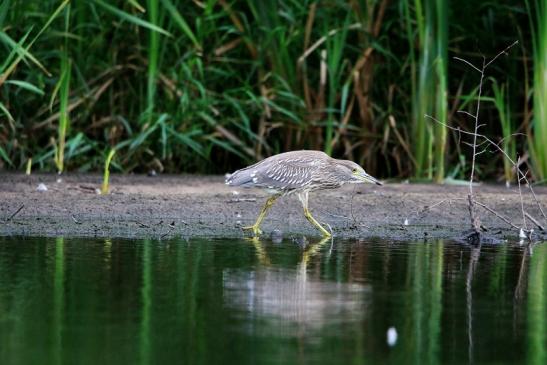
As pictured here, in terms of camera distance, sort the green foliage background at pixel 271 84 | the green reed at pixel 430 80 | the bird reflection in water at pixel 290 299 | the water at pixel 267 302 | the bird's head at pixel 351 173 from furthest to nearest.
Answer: the green foliage background at pixel 271 84
the green reed at pixel 430 80
the bird's head at pixel 351 173
the bird reflection in water at pixel 290 299
the water at pixel 267 302

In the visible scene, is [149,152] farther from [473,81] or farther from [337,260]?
[337,260]

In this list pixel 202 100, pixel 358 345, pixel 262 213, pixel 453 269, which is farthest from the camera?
pixel 202 100

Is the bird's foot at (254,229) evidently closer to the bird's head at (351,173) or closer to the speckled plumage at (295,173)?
the speckled plumage at (295,173)

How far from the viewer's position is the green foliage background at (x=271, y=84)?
11734 mm

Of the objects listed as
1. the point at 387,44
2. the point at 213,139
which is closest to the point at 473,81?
the point at 387,44

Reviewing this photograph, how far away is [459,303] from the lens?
20.7 ft

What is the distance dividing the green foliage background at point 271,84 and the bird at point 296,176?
2.00 metres

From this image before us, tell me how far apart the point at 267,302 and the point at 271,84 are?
6418 millimetres

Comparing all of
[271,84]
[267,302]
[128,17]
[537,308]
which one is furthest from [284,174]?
[537,308]

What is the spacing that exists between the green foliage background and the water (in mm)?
3516

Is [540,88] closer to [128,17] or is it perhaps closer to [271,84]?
[271,84]

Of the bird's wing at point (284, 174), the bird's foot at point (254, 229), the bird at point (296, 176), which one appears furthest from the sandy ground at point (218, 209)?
the bird's wing at point (284, 174)

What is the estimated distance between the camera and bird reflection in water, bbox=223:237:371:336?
5707 millimetres

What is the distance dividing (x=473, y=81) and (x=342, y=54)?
1.40 m
